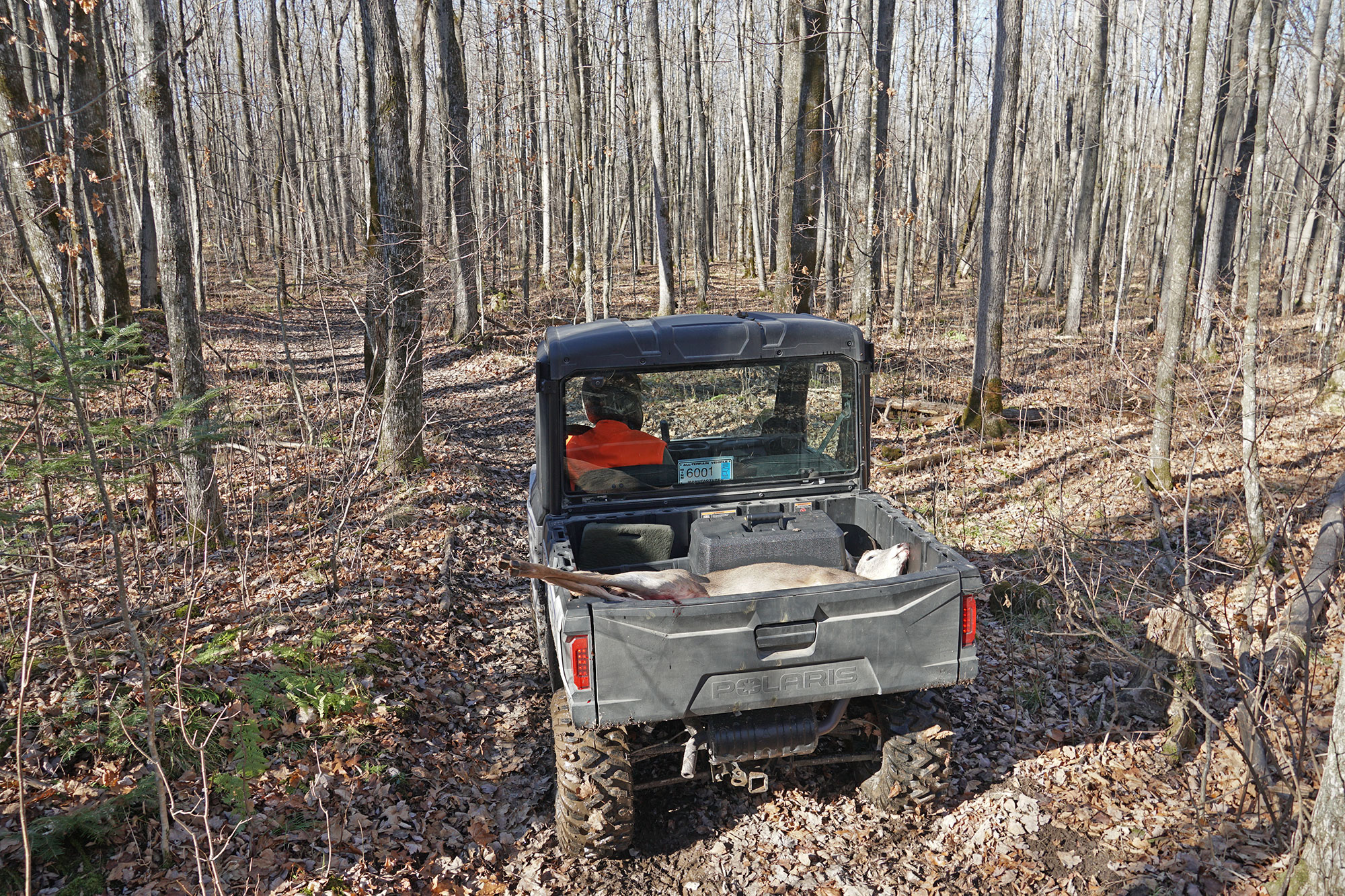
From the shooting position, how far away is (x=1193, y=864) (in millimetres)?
3717

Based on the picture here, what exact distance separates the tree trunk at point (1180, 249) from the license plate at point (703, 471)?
5.16m

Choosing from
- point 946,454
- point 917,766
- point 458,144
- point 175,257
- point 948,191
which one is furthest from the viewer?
point 948,191

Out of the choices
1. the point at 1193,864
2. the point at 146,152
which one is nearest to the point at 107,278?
the point at 146,152

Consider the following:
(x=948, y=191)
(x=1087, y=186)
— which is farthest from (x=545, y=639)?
(x=948, y=191)

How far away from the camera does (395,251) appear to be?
346 inches

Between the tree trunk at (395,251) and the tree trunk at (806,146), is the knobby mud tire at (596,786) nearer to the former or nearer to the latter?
the tree trunk at (395,251)

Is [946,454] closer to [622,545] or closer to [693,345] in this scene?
[693,345]

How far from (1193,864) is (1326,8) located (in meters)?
20.4

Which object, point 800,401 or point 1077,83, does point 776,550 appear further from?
point 1077,83

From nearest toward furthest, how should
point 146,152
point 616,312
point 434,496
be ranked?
point 146,152 < point 434,496 < point 616,312

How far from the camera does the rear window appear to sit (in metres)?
4.85

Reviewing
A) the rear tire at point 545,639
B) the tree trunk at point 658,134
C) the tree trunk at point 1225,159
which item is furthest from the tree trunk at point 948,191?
the rear tire at point 545,639

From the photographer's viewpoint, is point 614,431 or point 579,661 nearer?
point 579,661

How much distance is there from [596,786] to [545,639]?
150cm
